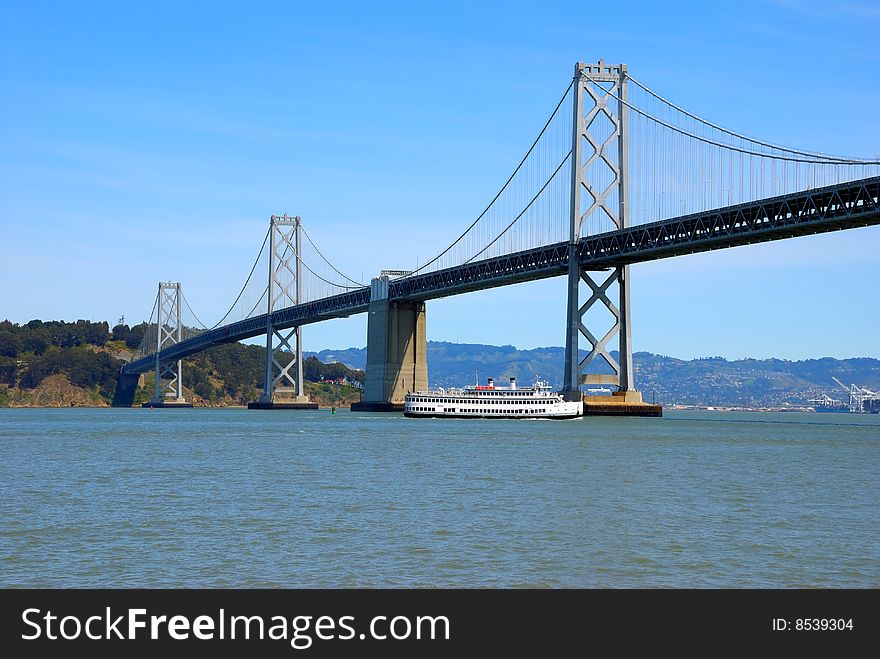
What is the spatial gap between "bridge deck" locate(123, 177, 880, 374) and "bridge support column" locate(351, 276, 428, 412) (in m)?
1.49

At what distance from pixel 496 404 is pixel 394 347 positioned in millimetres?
19004

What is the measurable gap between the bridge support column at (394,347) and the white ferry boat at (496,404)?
1221 centimetres

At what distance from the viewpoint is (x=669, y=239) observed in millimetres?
62781

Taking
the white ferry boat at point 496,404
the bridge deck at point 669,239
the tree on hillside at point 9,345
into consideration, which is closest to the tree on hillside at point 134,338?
the tree on hillside at point 9,345

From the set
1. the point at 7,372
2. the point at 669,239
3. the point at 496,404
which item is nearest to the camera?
the point at 669,239

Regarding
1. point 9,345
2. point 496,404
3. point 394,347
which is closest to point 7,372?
point 9,345

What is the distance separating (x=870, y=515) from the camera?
22.4 meters

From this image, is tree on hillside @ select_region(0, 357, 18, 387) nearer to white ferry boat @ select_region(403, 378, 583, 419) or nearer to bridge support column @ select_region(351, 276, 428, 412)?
bridge support column @ select_region(351, 276, 428, 412)

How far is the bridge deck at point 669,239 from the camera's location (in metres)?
51.1

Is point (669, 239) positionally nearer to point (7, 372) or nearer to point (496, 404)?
point (496, 404)

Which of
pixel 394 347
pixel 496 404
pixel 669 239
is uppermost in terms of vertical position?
pixel 669 239

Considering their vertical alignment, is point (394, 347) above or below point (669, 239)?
below

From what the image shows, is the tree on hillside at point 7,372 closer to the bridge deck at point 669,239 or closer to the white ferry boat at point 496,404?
the bridge deck at point 669,239
